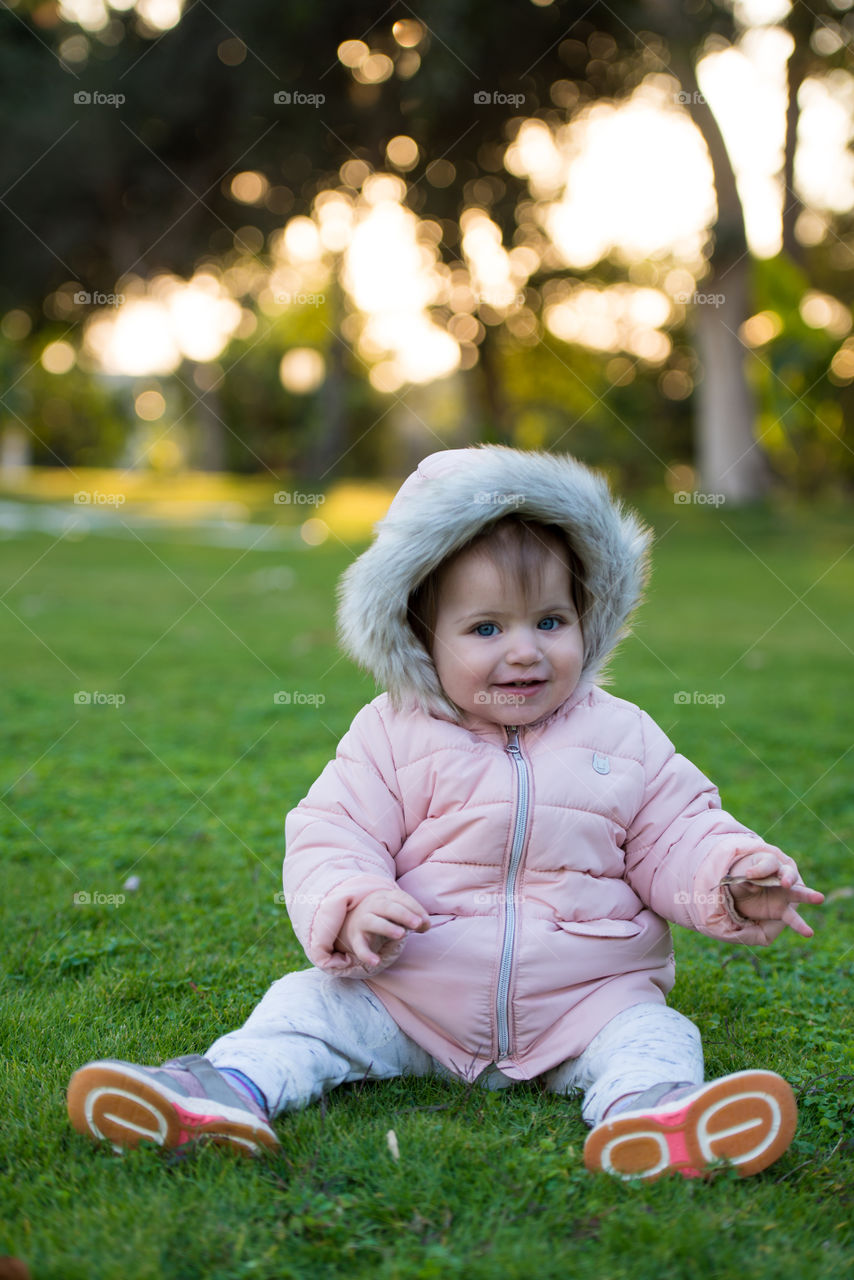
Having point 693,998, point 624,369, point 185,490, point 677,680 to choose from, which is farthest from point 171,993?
point 624,369

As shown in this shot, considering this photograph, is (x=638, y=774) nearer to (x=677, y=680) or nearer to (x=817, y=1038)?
(x=817, y=1038)

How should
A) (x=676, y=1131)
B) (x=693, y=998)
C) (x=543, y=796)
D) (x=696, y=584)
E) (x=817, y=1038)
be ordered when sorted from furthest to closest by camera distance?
(x=696, y=584) < (x=693, y=998) < (x=817, y=1038) < (x=543, y=796) < (x=676, y=1131)

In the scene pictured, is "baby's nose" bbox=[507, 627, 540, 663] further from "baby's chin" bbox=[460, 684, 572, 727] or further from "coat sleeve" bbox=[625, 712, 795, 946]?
"coat sleeve" bbox=[625, 712, 795, 946]

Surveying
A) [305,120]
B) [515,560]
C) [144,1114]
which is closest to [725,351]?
[305,120]

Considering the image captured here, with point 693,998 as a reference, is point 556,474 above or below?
above

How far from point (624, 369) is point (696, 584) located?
1811 cm

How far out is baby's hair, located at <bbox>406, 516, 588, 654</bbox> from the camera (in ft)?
7.17

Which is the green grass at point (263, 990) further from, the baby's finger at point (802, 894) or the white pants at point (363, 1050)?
the baby's finger at point (802, 894)

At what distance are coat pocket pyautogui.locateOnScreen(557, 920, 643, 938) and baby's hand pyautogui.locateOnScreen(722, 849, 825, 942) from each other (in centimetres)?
21

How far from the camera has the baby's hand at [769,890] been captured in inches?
77.2

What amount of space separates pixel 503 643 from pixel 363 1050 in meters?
0.77

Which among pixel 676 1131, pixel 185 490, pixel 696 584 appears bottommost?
pixel 676 1131

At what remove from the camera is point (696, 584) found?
11086 millimetres

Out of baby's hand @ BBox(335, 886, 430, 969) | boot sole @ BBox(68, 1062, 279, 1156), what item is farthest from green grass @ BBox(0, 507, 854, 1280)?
baby's hand @ BBox(335, 886, 430, 969)
